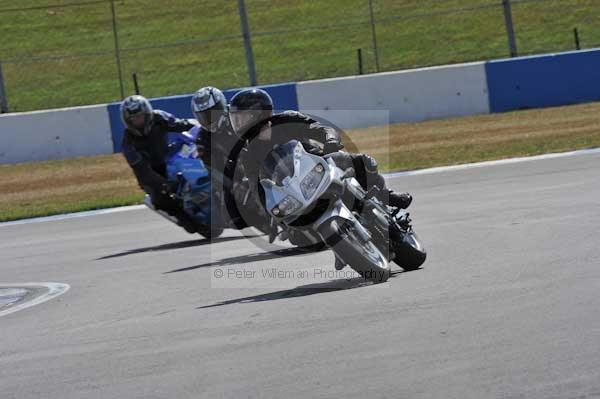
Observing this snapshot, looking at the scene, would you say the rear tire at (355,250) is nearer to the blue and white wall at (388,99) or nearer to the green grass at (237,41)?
the blue and white wall at (388,99)

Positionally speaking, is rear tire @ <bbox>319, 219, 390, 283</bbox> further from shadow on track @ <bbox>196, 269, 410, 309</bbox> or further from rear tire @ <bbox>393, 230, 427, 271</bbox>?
rear tire @ <bbox>393, 230, 427, 271</bbox>

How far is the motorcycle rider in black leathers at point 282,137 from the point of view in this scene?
821cm

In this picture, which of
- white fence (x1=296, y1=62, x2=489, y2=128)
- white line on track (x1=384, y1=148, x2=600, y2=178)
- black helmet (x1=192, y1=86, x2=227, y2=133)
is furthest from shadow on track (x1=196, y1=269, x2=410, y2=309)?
white fence (x1=296, y1=62, x2=489, y2=128)

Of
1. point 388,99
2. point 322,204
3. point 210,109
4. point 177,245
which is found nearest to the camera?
point 322,204

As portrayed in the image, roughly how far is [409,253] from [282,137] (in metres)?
1.21

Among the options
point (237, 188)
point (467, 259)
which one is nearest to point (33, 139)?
point (237, 188)

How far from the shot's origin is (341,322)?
256 inches


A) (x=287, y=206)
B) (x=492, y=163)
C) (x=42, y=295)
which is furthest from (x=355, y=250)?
(x=492, y=163)

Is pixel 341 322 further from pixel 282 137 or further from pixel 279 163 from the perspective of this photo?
pixel 282 137

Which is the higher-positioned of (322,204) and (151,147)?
(151,147)

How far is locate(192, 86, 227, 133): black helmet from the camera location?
35.0 feet

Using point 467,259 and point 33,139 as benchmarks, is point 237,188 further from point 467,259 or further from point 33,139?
point 33,139

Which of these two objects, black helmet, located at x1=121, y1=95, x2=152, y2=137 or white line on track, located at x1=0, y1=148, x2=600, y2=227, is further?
white line on track, located at x1=0, y1=148, x2=600, y2=227

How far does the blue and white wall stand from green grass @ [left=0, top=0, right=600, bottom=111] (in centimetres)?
288
